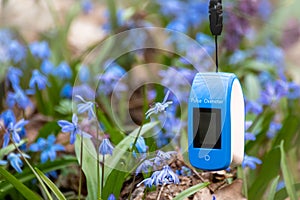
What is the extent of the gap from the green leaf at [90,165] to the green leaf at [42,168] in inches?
4.9

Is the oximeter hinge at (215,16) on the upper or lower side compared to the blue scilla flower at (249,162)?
upper

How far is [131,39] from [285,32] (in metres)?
1.34

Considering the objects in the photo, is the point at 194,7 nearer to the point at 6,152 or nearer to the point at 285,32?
the point at 285,32

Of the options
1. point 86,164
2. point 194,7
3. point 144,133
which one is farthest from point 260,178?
point 194,7

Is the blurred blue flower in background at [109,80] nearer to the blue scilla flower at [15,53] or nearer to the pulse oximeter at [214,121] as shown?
the blue scilla flower at [15,53]

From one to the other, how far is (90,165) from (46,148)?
1.16ft

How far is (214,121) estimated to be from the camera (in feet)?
7.13

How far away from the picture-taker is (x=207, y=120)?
2.17 metres

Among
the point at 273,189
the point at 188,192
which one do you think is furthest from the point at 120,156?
the point at 273,189

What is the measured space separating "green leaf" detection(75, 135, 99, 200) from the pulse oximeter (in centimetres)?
42

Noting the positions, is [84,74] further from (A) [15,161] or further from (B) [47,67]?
(A) [15,161]

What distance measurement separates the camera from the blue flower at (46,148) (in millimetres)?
2785

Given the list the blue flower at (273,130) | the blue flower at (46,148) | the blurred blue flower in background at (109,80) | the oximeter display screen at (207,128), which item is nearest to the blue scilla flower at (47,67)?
the blurred blue flower in background at (109,80)

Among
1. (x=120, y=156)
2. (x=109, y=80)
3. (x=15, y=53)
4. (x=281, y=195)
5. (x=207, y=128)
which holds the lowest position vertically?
(x=281, y=195)
